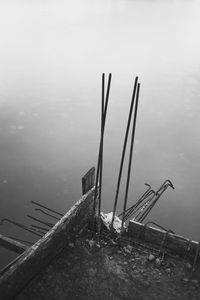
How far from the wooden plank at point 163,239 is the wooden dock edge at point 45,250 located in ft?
3.07

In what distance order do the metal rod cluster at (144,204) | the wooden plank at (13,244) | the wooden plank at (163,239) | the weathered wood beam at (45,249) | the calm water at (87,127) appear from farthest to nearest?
the calm water at (87,127)
the wooden plank at (13,244)
the metal rod cluster at (144,204)
the wooden plank at (163,239)
the weathered wood beam at (45,249)

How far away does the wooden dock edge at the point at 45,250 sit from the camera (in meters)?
4.26

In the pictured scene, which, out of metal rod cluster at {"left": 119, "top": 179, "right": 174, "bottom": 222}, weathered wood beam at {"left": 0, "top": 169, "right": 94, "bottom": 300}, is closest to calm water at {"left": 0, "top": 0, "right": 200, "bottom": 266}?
metal rod cluster at {"left": 119, "top": 179, "right": 174, "bottom": 222}

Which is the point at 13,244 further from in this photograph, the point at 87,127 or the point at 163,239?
the point at 87,127

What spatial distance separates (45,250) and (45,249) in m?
0.02

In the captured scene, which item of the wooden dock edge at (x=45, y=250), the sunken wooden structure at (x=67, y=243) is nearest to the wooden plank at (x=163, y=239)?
the sunken wooden structure at (x=67, y=243)

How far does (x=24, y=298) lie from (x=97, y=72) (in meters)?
38.5

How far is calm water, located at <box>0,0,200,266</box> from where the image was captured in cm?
1822

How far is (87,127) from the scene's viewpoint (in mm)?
25891

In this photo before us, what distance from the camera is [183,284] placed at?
4789mm

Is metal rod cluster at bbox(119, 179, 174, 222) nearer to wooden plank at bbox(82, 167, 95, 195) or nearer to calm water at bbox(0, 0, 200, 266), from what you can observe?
wooden plank at bbox(82, 167, 95, 195)

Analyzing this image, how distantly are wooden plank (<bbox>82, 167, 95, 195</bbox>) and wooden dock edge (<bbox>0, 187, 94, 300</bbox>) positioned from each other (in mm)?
89

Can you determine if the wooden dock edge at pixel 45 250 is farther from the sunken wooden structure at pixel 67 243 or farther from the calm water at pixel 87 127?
the calm water at pixel 87 127

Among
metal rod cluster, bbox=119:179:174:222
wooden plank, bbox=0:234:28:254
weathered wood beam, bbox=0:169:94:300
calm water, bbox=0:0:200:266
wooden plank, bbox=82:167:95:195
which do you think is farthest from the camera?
calm water, bbox=0:0:200:266
